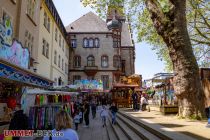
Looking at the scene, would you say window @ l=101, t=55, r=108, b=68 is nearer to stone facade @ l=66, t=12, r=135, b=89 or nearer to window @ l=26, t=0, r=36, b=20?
stone facade @ l=66, t=12, r=135, b=89

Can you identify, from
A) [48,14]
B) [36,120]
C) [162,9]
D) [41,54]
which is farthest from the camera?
A: [48,14]

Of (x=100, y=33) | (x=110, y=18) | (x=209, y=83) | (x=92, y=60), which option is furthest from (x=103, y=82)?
(x=209, y=83)

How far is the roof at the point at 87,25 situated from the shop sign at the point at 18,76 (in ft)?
138

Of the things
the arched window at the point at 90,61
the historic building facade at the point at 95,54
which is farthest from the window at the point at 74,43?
the arched window at the point at 90,61

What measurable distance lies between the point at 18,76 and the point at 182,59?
805 cm

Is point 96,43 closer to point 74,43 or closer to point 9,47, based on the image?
point 74,43

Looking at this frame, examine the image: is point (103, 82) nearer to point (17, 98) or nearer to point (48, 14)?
point (48, 14)

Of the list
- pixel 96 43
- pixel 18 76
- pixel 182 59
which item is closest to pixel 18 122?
pixel 18 76

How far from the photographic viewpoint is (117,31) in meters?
53.3

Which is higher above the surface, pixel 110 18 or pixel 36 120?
pixel 110 18

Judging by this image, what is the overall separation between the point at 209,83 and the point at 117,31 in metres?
39.9

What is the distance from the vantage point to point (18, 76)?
774 centimetres

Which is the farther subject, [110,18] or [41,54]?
[110,18]

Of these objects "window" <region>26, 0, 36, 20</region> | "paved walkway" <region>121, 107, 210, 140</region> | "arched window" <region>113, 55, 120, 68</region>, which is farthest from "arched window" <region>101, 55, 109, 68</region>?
"paved walkway" <region>121, 107, 210, 140</region>
